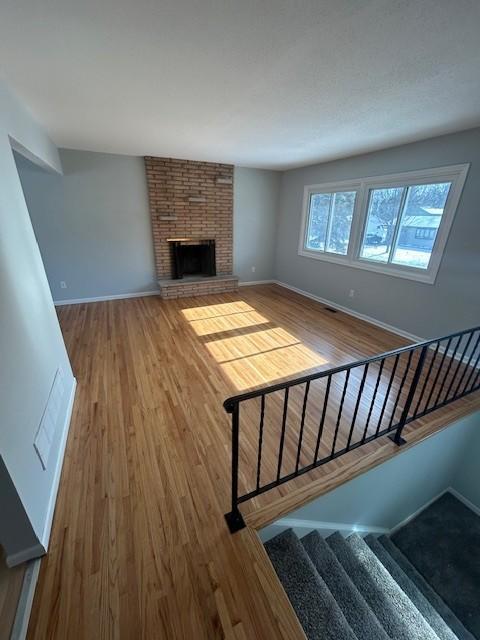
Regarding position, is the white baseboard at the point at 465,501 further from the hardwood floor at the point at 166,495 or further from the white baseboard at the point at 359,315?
the white baseboard at the point at 359,315

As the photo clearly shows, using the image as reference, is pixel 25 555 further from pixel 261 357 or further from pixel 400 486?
pixel 400 486

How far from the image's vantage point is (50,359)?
1881 millimetres

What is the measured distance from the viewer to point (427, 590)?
87.7 inches

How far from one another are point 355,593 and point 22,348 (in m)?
2.41

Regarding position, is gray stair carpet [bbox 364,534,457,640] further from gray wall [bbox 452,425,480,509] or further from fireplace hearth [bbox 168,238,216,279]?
fireplace hearth [bbox 168,238,216,279]

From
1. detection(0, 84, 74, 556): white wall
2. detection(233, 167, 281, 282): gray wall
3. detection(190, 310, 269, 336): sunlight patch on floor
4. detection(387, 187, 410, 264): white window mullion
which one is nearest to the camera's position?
detection(0, 84, 74, 556): white wall

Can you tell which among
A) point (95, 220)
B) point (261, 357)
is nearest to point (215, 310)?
point (261, 357)

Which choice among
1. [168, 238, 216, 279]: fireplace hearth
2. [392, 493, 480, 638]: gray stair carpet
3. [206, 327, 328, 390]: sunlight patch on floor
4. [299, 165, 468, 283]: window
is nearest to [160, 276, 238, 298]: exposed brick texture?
[168, 238, 216, 279]: fireplace hearth

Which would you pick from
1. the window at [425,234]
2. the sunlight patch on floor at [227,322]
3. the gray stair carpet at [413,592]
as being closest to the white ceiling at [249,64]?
the window at [425,234]

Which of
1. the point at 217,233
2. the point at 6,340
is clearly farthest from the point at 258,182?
the point at 6,340

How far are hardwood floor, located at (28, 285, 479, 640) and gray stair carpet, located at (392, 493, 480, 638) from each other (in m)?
1.38

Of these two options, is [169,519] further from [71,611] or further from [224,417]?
[224,417]

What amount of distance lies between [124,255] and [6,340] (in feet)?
12.7

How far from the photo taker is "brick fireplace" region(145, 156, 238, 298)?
184 inches
